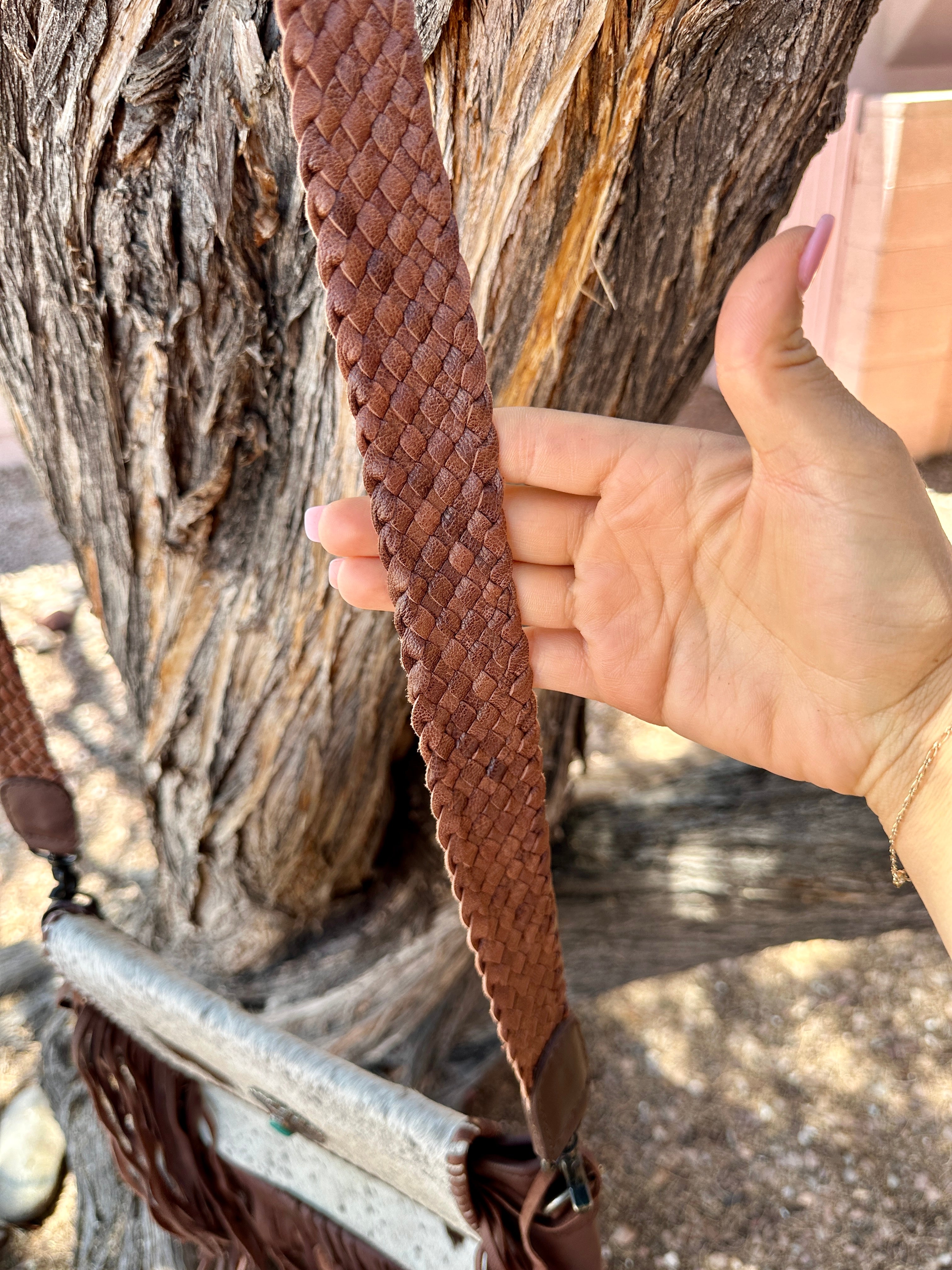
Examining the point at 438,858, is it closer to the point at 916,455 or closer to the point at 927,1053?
the point at 927,1053

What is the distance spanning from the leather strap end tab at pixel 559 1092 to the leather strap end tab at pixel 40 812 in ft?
2.11

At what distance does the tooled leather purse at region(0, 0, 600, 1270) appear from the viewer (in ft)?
1.75

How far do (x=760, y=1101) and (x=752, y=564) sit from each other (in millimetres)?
1154

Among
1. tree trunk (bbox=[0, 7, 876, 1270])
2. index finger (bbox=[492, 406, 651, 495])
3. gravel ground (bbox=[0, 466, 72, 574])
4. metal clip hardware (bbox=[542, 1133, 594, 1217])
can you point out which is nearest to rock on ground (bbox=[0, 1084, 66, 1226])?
tree trunk (bbox=[0, 7, 876, 1270])

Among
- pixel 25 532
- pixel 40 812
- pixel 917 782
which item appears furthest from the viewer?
pixel 25 532

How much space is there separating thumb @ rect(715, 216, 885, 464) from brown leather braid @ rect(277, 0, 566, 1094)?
6.8 inches

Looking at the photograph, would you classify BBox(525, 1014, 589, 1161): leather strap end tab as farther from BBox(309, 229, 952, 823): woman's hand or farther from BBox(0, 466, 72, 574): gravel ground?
BBox(0, 466, 72, 574): gravel ground

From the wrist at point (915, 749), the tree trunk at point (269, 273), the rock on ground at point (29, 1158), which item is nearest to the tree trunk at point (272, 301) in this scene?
the tree trunk at point (269, 273)

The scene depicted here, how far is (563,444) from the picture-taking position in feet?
2.63

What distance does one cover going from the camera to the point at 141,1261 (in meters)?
1.34

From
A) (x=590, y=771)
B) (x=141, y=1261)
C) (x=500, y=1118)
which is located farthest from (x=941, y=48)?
(x=141, y=1261)

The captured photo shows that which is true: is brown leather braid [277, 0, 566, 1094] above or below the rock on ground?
above

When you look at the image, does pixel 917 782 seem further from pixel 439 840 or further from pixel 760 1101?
pixel 760 1101

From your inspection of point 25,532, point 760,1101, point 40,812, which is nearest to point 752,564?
point 40,812
